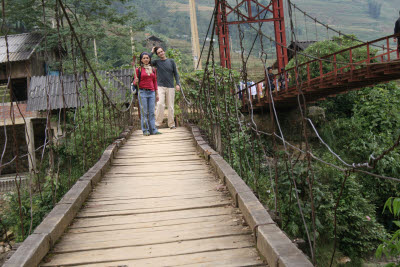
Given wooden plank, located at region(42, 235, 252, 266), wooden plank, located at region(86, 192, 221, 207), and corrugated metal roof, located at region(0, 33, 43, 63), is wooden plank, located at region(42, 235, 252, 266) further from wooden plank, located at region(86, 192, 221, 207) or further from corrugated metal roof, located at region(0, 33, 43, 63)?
Result: corrugated metal roof, located at region(0, 33, 43, 63)

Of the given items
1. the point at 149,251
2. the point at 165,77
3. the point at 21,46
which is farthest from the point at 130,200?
the point at 21,46

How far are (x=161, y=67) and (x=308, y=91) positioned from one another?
5.48 m

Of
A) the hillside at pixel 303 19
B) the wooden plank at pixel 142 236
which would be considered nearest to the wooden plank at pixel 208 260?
the wooden plank at pixel 142 236

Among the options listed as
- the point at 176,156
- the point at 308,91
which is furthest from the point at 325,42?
the point at 176,156

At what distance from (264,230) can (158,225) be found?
0.73 meters

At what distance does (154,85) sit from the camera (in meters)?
5.56

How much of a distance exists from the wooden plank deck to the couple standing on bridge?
1923 mm

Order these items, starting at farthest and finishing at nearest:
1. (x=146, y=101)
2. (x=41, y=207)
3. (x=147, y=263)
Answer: (x=146, y=101), (x=41, y=207), (x=147, y=263)

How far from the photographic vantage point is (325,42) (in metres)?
12.8

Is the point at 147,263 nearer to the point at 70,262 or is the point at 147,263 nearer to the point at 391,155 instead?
the point at 70,262

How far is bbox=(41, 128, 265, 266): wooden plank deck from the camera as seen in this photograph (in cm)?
190

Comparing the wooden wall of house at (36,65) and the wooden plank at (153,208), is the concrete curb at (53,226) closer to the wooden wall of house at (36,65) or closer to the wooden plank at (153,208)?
the wooden plank at (153,208)

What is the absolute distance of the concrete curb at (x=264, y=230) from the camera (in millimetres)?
1599

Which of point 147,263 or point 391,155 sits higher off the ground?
point 147,263
